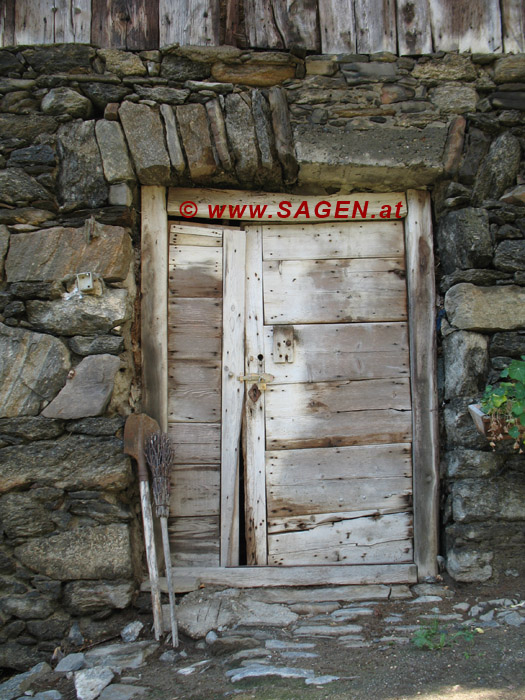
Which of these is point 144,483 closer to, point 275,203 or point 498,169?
point 275,203


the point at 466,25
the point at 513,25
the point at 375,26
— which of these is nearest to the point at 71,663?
the point at 375,26

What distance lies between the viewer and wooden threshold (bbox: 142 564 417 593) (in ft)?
10.0

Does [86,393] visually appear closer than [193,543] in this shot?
Yes

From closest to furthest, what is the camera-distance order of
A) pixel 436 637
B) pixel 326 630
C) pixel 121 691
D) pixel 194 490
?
pixel 121 691 < pixel 436 637 < pixel 326 630 < pixel 194 490

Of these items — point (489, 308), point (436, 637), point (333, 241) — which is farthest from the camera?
point (333, 241)

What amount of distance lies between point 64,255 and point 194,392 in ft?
3.22

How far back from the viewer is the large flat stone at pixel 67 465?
108 inches

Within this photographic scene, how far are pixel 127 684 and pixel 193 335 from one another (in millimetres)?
1693

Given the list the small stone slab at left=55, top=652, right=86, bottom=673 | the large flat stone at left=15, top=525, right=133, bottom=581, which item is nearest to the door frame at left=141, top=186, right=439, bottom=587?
the large flat stone at left=15, top=525, right=133, bottom=581

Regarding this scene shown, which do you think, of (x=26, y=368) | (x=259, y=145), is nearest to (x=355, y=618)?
(x=26, y=368)

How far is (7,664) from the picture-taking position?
2.65 meters

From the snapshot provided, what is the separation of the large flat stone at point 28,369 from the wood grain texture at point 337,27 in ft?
7.17

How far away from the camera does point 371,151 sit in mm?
3119

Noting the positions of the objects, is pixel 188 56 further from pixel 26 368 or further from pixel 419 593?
pixel 419 593
